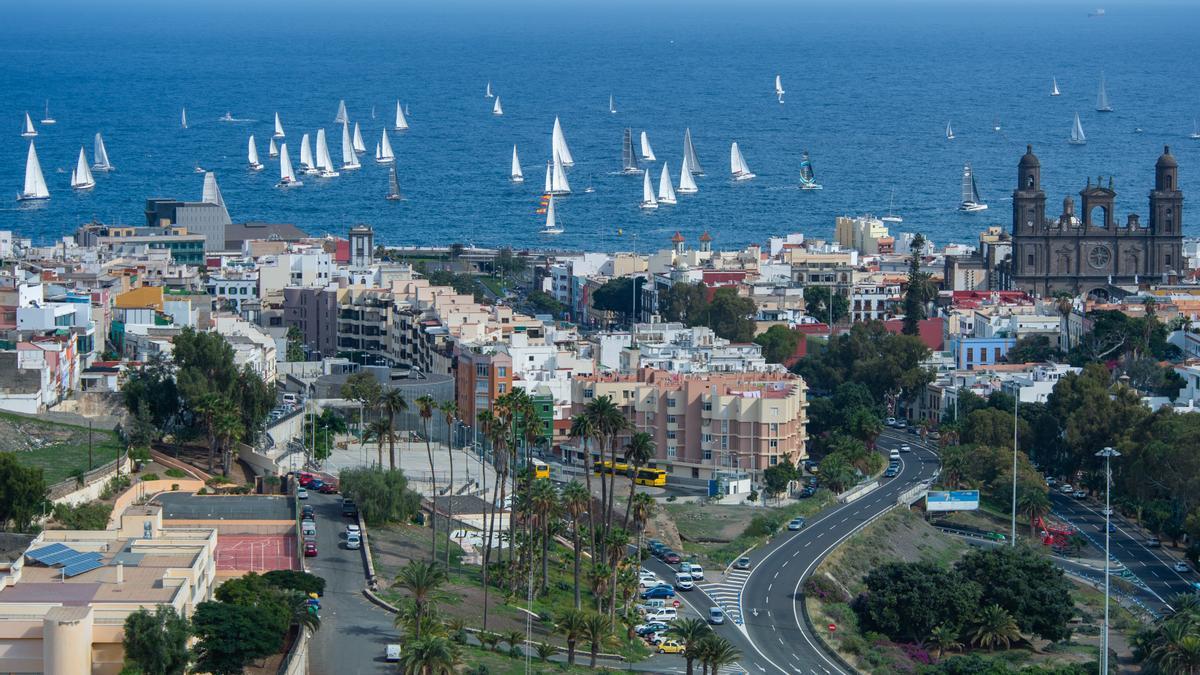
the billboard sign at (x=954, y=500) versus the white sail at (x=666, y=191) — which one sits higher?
the white sail at (x=666, y=191)

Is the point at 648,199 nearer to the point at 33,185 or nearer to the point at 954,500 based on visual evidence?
the point at 33,185

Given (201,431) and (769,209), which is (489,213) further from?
(201,431)

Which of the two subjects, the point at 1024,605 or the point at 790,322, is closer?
the point at 1024,605

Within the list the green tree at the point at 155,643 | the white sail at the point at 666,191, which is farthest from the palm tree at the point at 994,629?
the white sail at the point at 666,191

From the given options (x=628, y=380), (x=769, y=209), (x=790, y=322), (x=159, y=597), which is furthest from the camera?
(x=769, y=209)

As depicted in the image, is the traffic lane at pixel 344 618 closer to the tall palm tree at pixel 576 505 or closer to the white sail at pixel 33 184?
the tall palm tree at pixel 576 505

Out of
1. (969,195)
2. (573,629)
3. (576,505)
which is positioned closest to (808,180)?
(969,195)

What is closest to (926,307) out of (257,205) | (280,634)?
(280,634)
